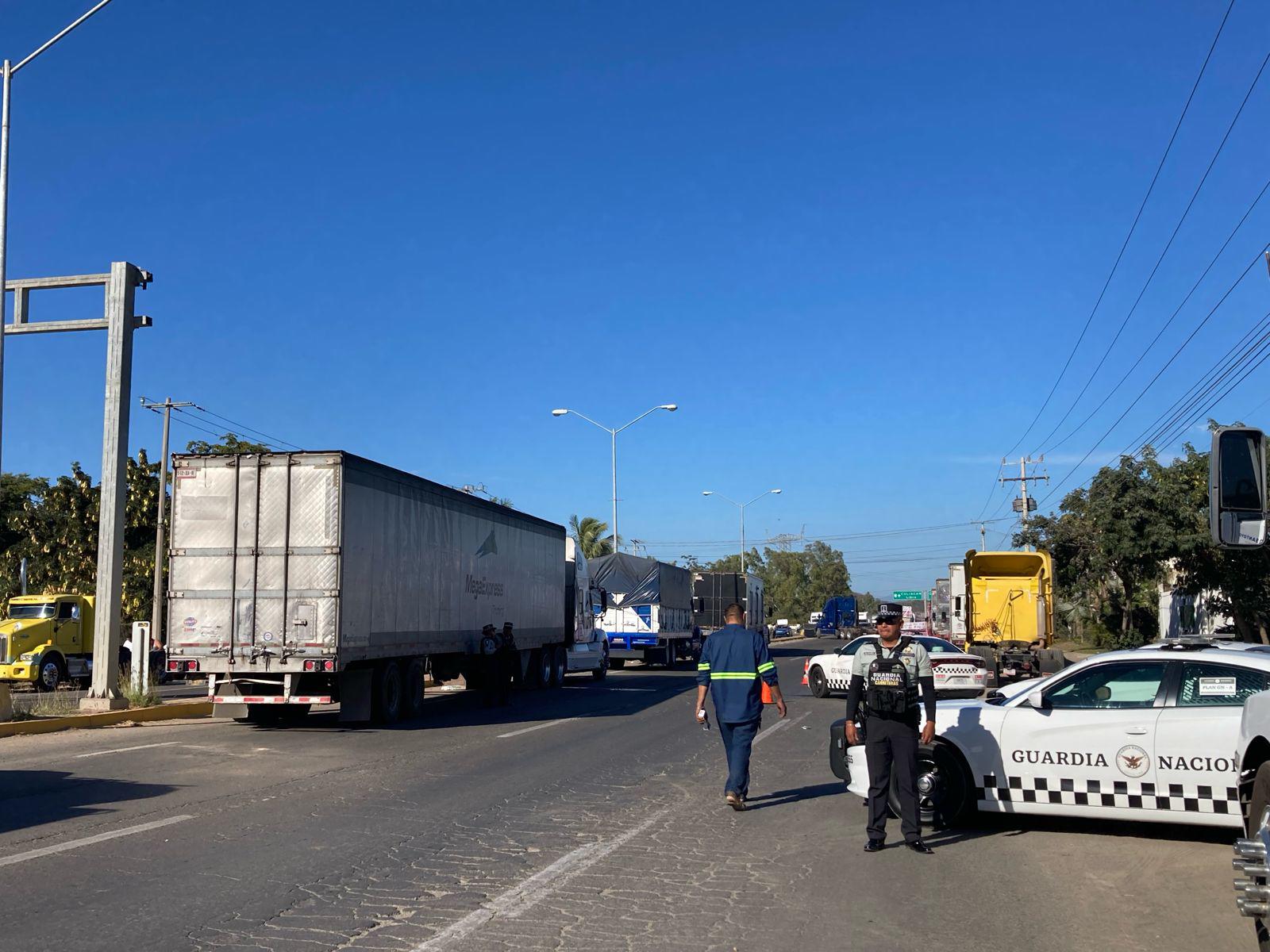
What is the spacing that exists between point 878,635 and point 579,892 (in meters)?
3.11

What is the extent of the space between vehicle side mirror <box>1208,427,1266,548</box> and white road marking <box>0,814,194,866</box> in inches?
302

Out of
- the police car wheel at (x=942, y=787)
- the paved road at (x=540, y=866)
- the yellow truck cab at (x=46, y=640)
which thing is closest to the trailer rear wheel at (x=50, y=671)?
the yellow truck cab at (x=46, y=640)

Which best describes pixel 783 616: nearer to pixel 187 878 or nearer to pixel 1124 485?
pixel 1124 485

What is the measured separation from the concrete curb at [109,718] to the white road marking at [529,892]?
11454mm

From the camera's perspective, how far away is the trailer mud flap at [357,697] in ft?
58.8

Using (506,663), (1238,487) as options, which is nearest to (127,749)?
(506,663)

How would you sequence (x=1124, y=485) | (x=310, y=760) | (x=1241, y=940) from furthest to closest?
1. (x=1124, y=485)
2. (x=310, y=760)
3. (x=1241, y=940)

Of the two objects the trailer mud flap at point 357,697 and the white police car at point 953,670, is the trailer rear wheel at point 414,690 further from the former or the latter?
the white police car at point 953,670

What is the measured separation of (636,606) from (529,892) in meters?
31.5

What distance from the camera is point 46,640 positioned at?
26.5m

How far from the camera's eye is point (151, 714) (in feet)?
61.8

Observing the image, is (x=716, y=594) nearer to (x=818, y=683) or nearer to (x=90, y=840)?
(x=818, y=683)

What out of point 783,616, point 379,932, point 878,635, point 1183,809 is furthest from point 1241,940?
point 783,616

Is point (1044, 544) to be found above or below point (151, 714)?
above
